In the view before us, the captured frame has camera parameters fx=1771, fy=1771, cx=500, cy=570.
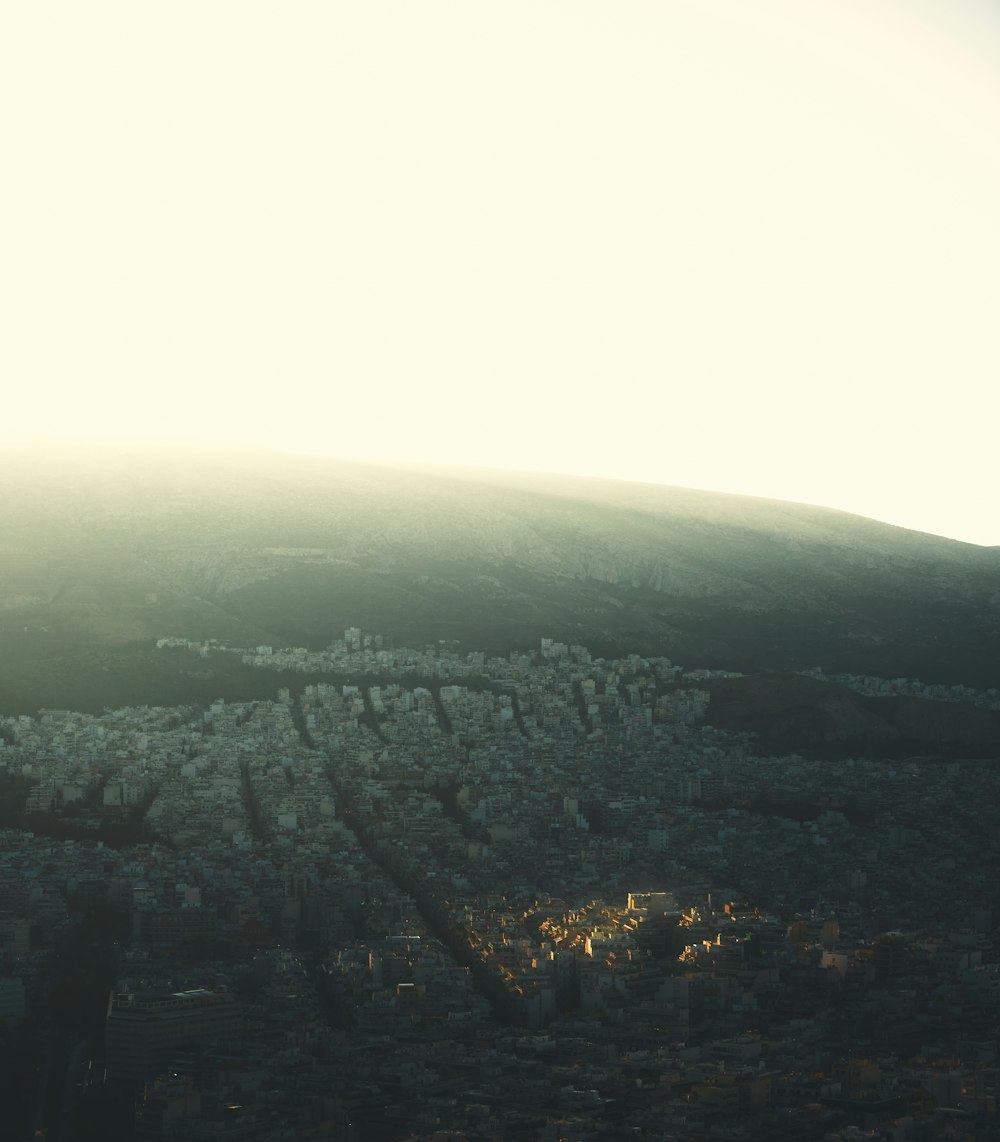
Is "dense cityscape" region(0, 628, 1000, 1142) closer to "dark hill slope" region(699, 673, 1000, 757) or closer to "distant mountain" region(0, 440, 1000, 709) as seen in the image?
"dark hill slope" region(699, 673, 1000, 757)

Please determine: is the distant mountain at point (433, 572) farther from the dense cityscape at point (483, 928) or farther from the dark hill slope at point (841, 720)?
the dense cityscape at point (483, 928)

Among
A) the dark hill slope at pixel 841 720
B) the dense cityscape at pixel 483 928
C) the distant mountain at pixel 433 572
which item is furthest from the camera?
the distant mountain at pixel 433 572

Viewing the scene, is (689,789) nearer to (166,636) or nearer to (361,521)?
(166,636)

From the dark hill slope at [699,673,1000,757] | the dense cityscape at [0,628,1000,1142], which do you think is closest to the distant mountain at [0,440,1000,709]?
the dark hill slope at [699,673,1000,757]

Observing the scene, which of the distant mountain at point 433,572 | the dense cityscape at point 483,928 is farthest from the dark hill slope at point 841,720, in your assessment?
the distant mountain at point 433,572

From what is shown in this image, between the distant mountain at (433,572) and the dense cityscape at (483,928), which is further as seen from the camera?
the distant mountain at (433,572)

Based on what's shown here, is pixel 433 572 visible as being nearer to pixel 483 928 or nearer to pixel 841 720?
pixel 841 720
